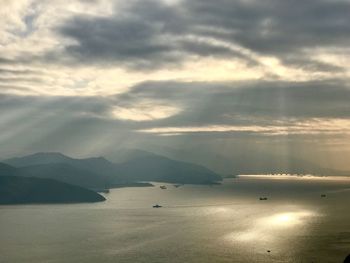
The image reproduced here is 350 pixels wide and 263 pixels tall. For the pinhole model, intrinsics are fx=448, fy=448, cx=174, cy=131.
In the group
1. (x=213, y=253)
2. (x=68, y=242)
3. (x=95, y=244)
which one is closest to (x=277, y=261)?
(x=213, y=253)

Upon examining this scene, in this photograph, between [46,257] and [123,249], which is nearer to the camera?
[46,257]

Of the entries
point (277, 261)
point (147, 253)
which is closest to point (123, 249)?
point (147, 253)

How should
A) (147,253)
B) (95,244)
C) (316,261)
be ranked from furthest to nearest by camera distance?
(95,244), (147,253), (316,261)

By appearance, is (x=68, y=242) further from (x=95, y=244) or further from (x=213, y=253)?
(x=213, y=253)

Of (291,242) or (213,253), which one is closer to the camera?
(213,253)

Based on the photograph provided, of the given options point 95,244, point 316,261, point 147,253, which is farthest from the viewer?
point 95,244

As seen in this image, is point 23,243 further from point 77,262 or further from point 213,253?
point 213,253

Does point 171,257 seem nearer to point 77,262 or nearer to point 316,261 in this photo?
point 77,262
